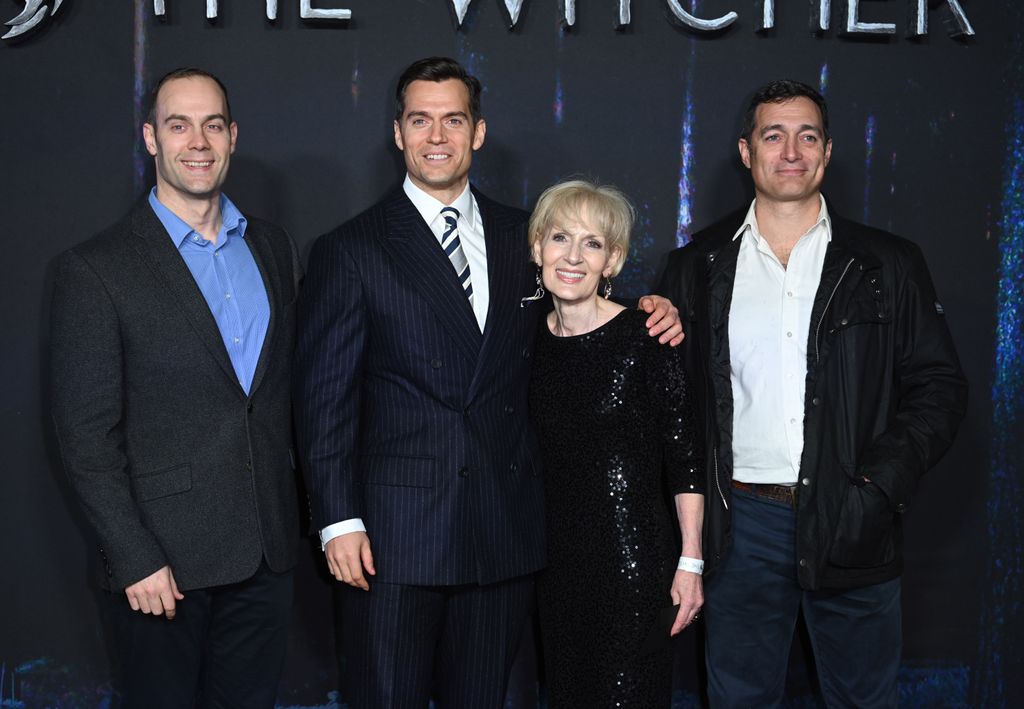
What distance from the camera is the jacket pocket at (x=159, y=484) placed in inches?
102

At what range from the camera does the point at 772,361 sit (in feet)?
9.59

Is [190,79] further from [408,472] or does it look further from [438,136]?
[408,472]

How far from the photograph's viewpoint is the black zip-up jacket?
9.38ft

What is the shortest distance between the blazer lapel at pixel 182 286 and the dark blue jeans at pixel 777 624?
4.73 feet

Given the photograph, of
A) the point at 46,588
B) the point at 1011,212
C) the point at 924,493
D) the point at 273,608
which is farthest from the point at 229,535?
the point at 1011,212

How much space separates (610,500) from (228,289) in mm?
1110

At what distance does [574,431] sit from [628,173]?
44.9 inches

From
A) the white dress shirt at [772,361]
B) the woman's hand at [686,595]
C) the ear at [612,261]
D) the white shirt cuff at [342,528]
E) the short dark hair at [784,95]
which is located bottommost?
the woman's hand at [686,595]

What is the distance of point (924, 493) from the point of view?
363 cm

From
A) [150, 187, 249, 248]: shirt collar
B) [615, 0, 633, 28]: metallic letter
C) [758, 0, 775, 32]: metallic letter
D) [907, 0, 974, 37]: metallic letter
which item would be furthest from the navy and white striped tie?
[907, 0, 974, 37]: metallic letter

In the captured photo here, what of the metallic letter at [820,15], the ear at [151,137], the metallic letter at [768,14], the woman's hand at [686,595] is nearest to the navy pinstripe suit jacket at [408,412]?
the woman's hand at [686,595]

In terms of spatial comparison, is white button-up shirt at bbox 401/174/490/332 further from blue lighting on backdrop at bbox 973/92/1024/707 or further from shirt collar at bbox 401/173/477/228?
blue lighting on backdrop at bbox 973/92/1024/707

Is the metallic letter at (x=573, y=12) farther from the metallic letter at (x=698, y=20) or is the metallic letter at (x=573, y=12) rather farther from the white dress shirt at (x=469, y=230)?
the white dress shirt at (x=469, y=230)

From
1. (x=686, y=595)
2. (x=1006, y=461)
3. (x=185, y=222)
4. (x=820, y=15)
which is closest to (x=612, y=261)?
(x=686, y=595)
